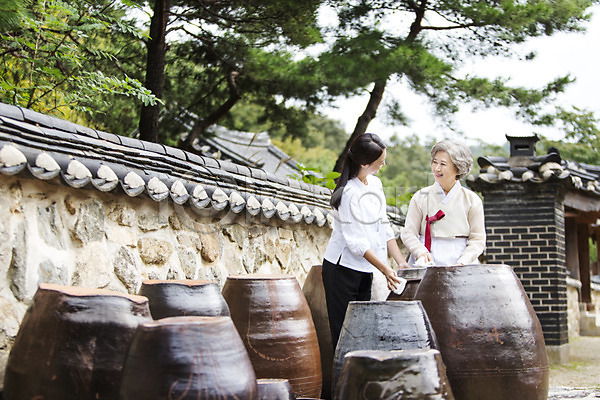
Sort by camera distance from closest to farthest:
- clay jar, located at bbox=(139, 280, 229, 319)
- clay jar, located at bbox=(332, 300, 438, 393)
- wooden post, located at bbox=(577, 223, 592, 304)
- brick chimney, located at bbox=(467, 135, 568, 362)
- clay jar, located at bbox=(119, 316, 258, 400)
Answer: clay jar, located at bbox=(119, 316, 258, 400) < clay jar, located at bbox=(332, 300, 438, 393) < clay jar, located at bbox=(139, 280, 229, 319) < brick chimney, located at bbox=(467, 135, 568, 362) < wooden post, located at bbox=(577, 223, 592, 304)

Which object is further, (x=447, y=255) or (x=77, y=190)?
(x=447, y=255)

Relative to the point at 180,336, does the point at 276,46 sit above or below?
above

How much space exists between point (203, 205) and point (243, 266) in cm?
83

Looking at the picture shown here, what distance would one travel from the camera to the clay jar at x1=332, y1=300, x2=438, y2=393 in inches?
86.9

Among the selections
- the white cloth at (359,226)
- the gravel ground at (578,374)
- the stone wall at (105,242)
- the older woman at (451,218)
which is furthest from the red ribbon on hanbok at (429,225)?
the stone wall at (105,242)

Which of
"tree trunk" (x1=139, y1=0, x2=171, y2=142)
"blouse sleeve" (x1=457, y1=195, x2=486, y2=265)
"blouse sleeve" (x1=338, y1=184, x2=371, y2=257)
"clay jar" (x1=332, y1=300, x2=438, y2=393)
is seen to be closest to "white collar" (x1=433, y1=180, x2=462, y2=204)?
"blouse sleeve" (x1=457, y1=195, x2=486, y2=265)

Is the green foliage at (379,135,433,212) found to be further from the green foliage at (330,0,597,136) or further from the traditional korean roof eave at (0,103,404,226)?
the traditional korean roof eave at (0,103,404,226)

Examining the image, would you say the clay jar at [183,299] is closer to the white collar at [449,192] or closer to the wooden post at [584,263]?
the white collar at [449,192]

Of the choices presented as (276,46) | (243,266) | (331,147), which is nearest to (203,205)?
(243,266)

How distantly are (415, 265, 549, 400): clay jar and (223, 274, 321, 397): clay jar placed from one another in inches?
24.2

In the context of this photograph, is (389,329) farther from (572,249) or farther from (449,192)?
(572,249)

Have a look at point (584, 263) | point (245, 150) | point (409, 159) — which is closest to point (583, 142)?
point (584, 263)

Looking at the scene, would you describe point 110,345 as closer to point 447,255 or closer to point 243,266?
point 447,255

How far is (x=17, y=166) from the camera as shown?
232 centimetres
